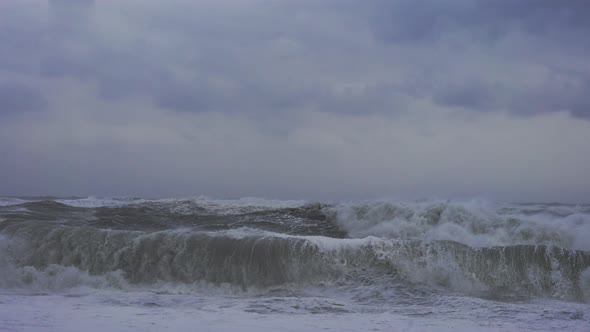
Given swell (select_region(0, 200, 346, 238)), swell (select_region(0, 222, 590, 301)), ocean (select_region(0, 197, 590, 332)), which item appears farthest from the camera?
swell (select_region(0, 200, 346, 238))

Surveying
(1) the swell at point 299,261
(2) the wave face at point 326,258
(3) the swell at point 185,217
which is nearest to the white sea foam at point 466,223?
(2) the wave face at point 326,258

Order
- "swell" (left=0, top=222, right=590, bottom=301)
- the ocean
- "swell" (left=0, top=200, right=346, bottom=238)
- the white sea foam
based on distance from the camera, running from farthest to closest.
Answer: "swell" (left=0, top=200, right=346, bottom=238), the white sea foam, "swell" (left=0, top=222, right=590, bottom=301), the ocean

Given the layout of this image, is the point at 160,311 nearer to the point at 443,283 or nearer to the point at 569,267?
the point at 443,283

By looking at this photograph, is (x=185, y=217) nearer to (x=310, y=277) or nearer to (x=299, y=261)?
(x=299, y=261)

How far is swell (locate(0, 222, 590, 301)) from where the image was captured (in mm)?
8633

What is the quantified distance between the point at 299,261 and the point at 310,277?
1.67ft

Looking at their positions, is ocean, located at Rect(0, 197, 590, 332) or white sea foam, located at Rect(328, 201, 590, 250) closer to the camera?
ocean, located at Rect(0, 197, 590, 332)

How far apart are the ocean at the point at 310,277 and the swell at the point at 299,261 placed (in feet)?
0.08

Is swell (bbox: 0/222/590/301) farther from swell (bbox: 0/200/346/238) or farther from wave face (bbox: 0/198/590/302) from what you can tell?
swell (bbox: 0/200/346/238)

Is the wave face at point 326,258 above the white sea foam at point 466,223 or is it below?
below

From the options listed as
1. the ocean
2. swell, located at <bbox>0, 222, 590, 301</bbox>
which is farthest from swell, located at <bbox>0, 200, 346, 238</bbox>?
swell, located at <bbox>0, 222, 590, 301</bbox>

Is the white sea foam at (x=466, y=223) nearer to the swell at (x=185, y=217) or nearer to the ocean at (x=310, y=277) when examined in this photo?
the ocean at (x=310, y=277)

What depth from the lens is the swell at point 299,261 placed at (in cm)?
863

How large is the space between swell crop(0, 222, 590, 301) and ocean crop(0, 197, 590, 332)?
0.02 m
